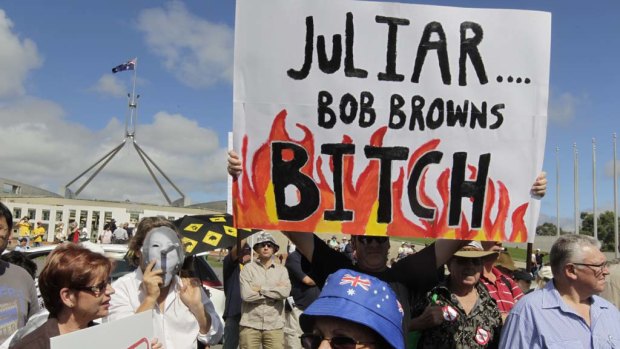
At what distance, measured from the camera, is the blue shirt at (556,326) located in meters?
3.10

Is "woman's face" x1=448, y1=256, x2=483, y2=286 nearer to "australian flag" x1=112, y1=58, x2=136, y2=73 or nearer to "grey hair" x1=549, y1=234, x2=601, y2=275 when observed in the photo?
"grey hair" x1=549, y1=234, x2=601, y2=275

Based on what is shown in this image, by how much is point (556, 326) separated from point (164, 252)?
7.38 ft

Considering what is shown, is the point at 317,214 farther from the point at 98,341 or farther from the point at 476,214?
the point at 98,341

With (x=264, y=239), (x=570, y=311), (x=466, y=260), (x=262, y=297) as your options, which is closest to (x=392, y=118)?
(x=466, y=260)

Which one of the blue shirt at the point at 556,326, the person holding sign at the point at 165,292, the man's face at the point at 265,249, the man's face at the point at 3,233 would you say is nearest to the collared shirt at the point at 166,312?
the person holding sign at the point at 165,292

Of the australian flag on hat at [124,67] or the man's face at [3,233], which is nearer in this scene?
the man's face at [3,233]

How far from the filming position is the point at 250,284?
22.3ft

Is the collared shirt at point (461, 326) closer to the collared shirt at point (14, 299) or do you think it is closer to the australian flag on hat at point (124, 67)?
the collared shirt at point (14, 299)

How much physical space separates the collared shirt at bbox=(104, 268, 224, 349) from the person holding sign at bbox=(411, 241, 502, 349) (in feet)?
4.53

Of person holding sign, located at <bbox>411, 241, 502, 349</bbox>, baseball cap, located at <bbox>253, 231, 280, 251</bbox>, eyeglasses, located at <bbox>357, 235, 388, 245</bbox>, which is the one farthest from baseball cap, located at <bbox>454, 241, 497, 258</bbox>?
baseball cap, located at <bbox>253, 231, 280, 251</bbox>

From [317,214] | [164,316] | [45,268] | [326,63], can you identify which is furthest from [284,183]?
[45,268]

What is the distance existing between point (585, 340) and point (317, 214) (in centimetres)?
165

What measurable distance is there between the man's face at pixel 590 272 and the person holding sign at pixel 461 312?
647 mm

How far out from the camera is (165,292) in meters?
3.27
